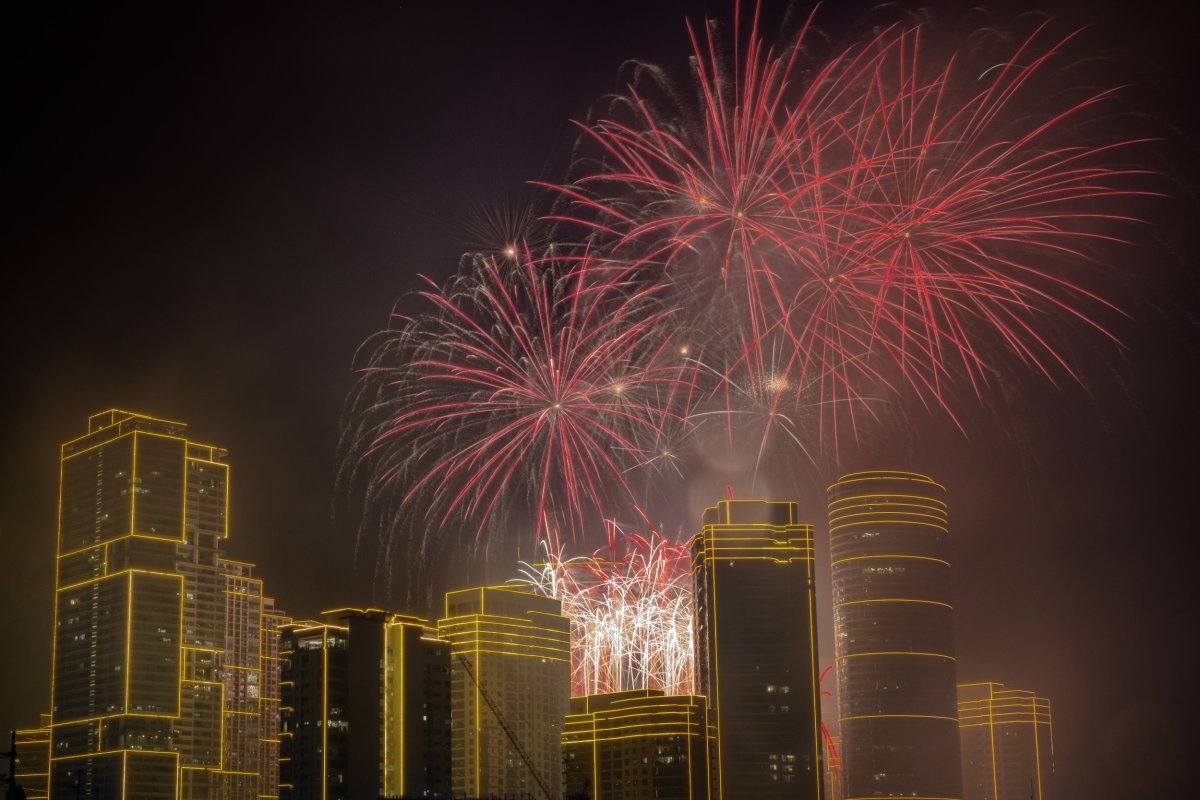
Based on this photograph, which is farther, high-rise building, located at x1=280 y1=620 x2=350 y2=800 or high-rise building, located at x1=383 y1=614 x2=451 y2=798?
high-rise building, located at x1=383 y1=614 x2=451 y2=798

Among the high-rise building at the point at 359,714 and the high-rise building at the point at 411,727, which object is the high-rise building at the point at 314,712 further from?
the high-rise building at the point at 411,727

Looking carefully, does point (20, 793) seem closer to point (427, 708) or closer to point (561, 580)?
point (561, 580)

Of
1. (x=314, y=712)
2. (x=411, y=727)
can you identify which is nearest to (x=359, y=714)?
(x=314, y=712)

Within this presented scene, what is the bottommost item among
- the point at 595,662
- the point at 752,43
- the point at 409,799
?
the point at 409,799

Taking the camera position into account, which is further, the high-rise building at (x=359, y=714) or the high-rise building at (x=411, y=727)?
the high-rise building at (x=411, y=727)

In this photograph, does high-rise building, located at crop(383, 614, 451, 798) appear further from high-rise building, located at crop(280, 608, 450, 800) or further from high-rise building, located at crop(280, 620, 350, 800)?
high-rise building, located at crop(280, 620, 350, 800)

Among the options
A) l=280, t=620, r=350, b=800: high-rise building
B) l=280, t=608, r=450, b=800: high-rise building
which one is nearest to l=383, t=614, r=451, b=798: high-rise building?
l=280, t=608, r=450, b=800: high-rise building

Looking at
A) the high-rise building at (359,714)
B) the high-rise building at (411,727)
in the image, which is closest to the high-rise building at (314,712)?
the high-rise building at (359,714)

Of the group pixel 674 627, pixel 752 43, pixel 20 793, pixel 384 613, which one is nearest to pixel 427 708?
pixel 384 613

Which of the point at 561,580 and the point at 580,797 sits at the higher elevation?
the point at 561,580
